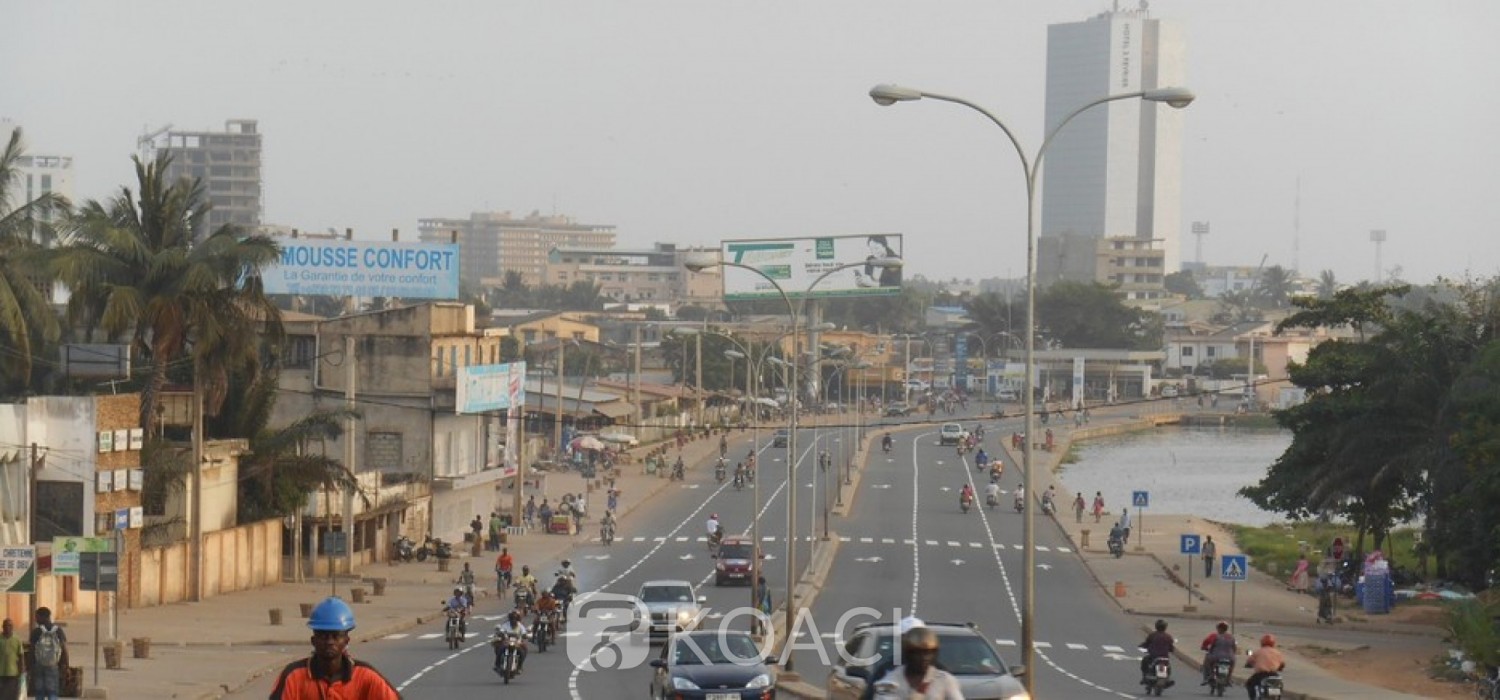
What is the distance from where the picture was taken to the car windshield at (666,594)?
40812 mm

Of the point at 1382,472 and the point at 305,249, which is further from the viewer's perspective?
the point at 305,249

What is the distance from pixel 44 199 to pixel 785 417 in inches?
3897

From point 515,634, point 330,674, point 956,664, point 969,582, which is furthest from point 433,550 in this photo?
point 330,674

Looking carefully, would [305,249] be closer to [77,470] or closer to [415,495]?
[415,495]

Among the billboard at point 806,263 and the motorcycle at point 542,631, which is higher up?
the billboard at point 806,263

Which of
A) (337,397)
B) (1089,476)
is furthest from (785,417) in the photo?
(337,397)

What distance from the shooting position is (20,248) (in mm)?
49406

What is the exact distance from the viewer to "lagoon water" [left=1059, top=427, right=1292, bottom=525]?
110750 mm

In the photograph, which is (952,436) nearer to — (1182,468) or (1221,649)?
(1182,468)

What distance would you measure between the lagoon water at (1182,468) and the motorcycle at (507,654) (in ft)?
213

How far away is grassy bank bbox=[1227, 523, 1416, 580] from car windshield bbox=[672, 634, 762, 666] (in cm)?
3935

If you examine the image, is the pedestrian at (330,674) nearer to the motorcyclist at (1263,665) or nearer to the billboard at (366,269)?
the motorcyclist at (1263,665)

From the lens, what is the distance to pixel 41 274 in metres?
49.0

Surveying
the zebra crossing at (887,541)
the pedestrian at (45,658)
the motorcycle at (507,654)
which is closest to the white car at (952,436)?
the zebra crossing at (887,541)
